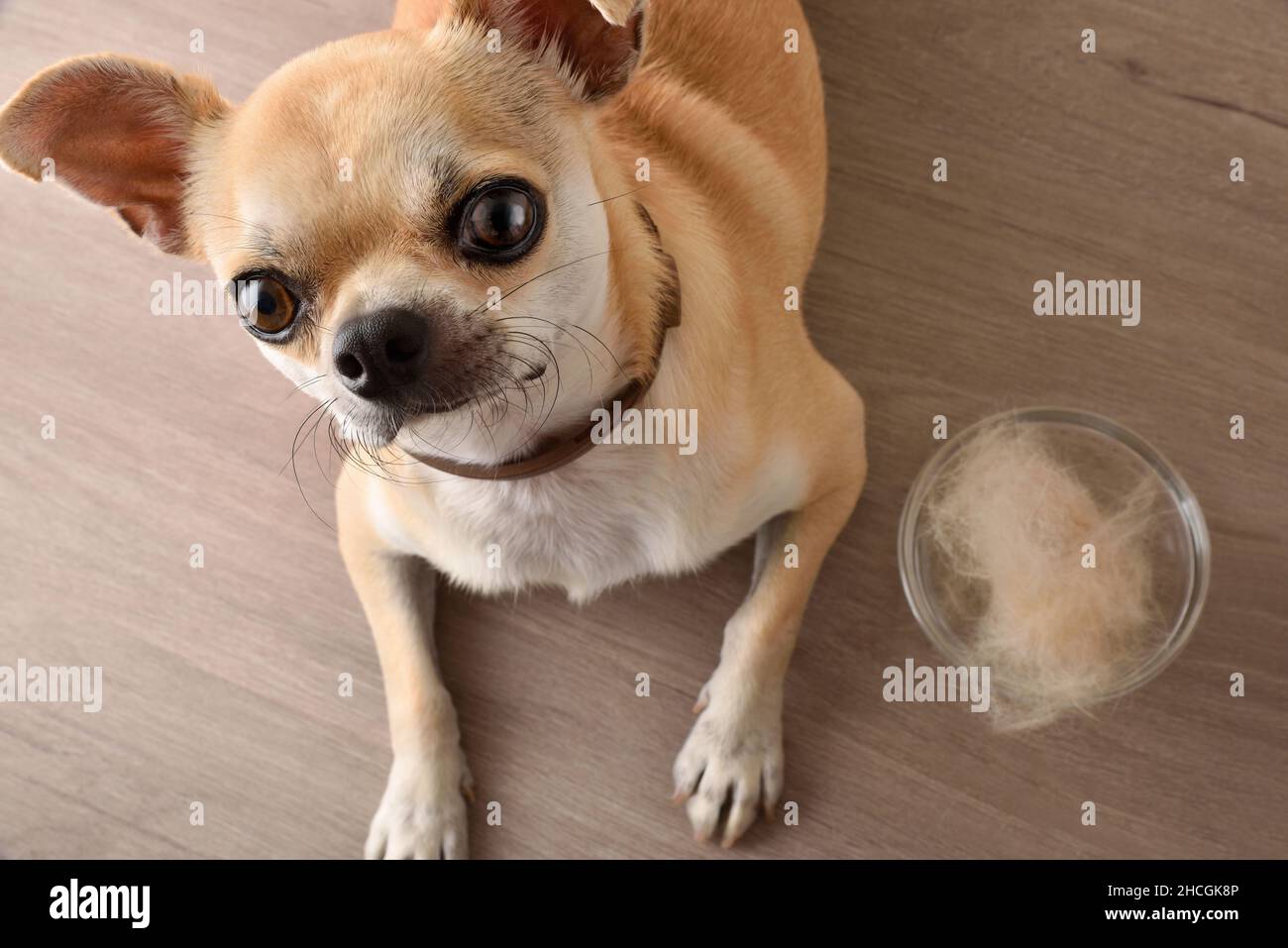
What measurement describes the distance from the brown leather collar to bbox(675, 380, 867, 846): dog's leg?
1.63 feet

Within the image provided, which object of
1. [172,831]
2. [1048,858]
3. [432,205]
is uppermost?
[432,205]

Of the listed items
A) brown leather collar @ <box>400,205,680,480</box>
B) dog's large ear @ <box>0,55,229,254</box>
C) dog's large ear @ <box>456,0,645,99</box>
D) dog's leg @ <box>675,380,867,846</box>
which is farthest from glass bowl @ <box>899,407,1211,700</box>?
dog's large ear @ <box>0,55,229,254</box>

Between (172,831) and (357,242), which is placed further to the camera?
(172,831)

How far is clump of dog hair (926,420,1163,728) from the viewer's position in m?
1.76

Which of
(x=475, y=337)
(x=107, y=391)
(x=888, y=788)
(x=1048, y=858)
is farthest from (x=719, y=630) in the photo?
(x=107, y=391)

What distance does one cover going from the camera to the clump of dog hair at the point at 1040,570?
1764 millimetres

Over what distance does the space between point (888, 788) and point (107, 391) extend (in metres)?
1.73

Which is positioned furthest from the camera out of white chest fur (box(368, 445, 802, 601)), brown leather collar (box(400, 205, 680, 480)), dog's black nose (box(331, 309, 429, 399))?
white chest fur (box(368, 445, 802, 601))

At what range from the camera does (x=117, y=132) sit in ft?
3.91

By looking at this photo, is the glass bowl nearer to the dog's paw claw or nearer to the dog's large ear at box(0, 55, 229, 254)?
the dog's paw claw

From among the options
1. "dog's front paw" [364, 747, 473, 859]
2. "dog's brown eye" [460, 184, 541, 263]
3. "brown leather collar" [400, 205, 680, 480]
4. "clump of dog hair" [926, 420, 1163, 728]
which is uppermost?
"dog's brown eye" [460, 184, 541, 263]

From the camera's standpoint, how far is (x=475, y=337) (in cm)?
105

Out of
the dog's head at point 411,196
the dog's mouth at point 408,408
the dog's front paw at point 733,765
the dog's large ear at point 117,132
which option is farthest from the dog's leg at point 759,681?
the dog's large ear at point 117,132

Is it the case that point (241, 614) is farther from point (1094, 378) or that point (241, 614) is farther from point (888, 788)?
point (1094, 378)
